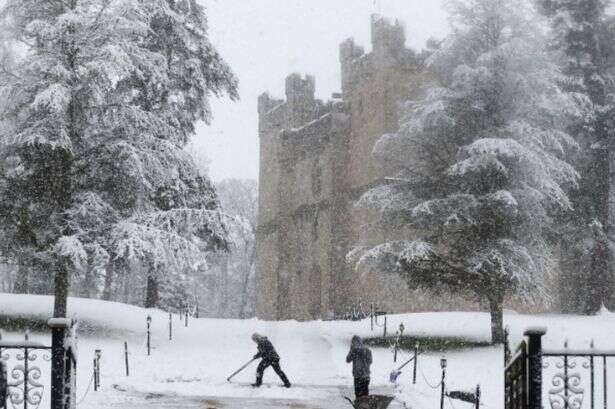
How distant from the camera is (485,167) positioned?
816 inches

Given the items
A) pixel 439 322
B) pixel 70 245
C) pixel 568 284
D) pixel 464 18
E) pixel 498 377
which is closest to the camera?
pixel 498 377

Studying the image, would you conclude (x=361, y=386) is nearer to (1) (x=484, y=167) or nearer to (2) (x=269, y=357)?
(2) (x=269, y=357)

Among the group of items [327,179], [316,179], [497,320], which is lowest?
[497,320]

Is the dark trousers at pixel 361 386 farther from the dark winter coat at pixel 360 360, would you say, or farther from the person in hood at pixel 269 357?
the person in hood at pixel 269 357

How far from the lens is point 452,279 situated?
21547 millimetres

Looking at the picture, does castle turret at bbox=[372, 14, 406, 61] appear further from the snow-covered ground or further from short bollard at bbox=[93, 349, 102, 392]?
short bollard at bbox=[93, 349, 102, 392]

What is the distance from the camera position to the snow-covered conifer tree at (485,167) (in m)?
20.7

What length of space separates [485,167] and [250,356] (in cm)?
732

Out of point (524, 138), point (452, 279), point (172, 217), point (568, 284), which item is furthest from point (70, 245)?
point (568, 284)

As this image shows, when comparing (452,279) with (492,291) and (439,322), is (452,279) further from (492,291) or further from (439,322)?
(439,322)

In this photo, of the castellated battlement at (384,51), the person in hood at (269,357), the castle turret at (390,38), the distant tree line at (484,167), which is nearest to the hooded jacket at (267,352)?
the person in hood at (269,357)

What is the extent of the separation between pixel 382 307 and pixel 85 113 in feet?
58.5

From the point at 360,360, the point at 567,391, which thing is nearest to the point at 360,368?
the point at 360,360

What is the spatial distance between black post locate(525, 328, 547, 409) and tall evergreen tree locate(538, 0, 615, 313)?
812 inches
